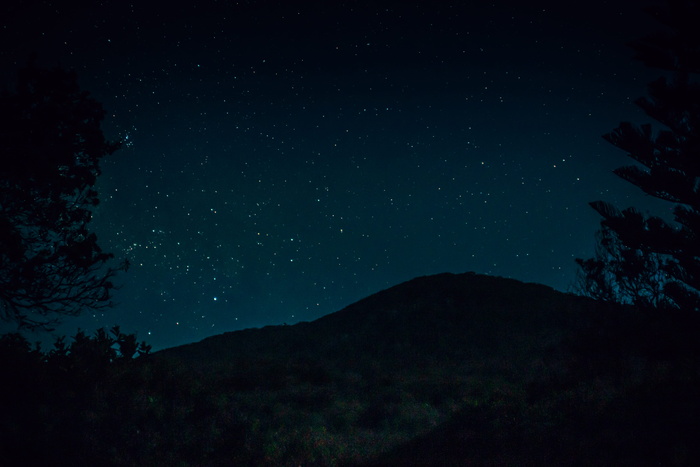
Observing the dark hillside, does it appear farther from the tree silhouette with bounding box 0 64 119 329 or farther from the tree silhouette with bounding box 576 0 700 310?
the tree silhouette with bounding box 0 64 119 329

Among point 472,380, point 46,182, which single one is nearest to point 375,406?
point 472,380

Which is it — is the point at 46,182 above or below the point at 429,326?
above

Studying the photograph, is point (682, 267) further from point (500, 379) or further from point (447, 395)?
point (447, 395)

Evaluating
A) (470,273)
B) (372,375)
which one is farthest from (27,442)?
(470,273)

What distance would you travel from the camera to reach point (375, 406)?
1398cm

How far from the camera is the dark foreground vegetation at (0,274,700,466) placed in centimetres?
796

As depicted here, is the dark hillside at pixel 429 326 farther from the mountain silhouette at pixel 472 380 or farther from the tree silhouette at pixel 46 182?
the tree silhouette at pixel 46 182

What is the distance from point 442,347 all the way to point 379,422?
497 inches

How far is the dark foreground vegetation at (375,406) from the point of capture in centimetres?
796

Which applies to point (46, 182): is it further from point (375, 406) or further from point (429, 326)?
point (429, 326)

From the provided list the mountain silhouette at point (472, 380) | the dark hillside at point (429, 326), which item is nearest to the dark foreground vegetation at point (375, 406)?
the mountain silhouette at point (472, 380)

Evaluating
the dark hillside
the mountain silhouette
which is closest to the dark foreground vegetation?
the mountain silhouette

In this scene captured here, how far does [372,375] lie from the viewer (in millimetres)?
19531

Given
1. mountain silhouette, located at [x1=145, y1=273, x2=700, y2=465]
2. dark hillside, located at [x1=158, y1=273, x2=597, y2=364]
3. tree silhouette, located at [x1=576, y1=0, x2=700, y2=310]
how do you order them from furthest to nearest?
dark hillside, located at [x1=158, y1=273, x2=597, y2=364] < tree silhouette, located at [x1=576, y1=0, x2=700, y2=310] < mountain silhouette, located at [x1=145, y1=273, x2=700, y2=465]
